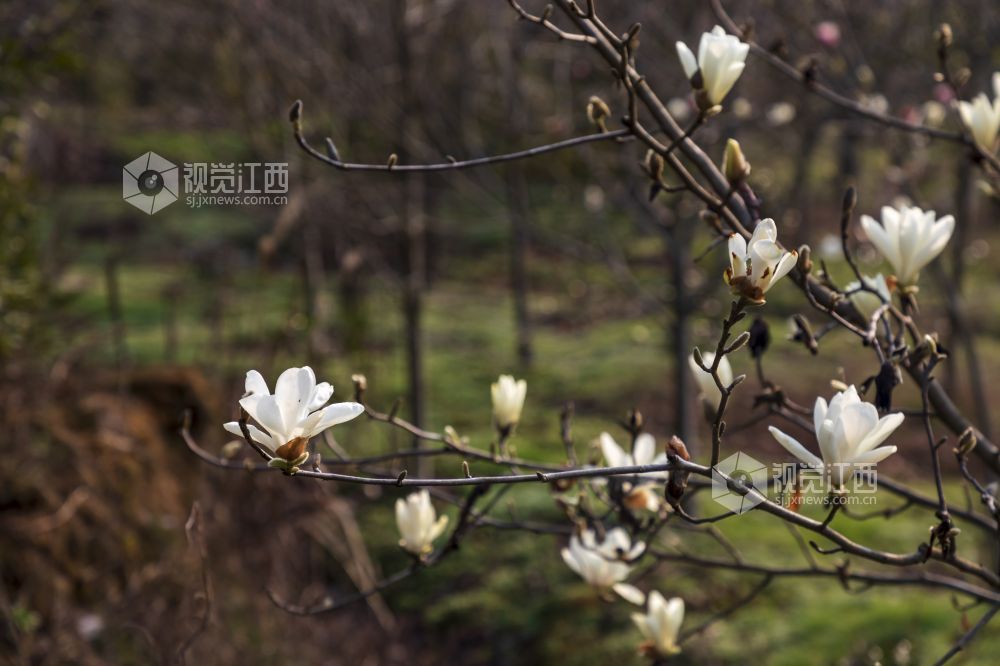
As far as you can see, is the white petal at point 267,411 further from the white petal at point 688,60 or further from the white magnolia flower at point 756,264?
the white petal at point 688,60

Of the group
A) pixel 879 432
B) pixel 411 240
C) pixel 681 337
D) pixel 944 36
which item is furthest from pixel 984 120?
pixel 411 240

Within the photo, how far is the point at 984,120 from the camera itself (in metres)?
1.57

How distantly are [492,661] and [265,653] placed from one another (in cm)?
80

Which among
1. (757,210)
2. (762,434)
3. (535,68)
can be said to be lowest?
(762,434)

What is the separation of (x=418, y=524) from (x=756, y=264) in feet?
2.39

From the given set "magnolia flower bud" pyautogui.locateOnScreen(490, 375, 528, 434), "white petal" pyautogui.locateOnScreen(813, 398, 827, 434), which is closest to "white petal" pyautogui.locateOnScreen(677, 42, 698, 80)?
"white petal" pyautogui.locateOnScreen(813, 398, 827, 434)

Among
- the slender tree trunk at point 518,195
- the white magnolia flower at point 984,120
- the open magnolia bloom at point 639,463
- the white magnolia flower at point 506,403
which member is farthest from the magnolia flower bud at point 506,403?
the slender tree trunk at point 518,195

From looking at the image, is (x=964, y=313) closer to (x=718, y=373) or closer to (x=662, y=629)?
(x=662, y=629)

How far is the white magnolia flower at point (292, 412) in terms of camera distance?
1.03m

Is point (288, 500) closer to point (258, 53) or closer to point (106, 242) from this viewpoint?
point (258, 53)

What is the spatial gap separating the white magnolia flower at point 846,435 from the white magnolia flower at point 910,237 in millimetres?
401

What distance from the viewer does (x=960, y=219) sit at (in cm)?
351

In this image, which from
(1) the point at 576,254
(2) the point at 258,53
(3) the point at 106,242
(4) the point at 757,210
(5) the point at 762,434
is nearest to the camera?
(4) the point at 757,210

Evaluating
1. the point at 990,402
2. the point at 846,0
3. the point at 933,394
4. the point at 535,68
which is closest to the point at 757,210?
the point at 933,394
